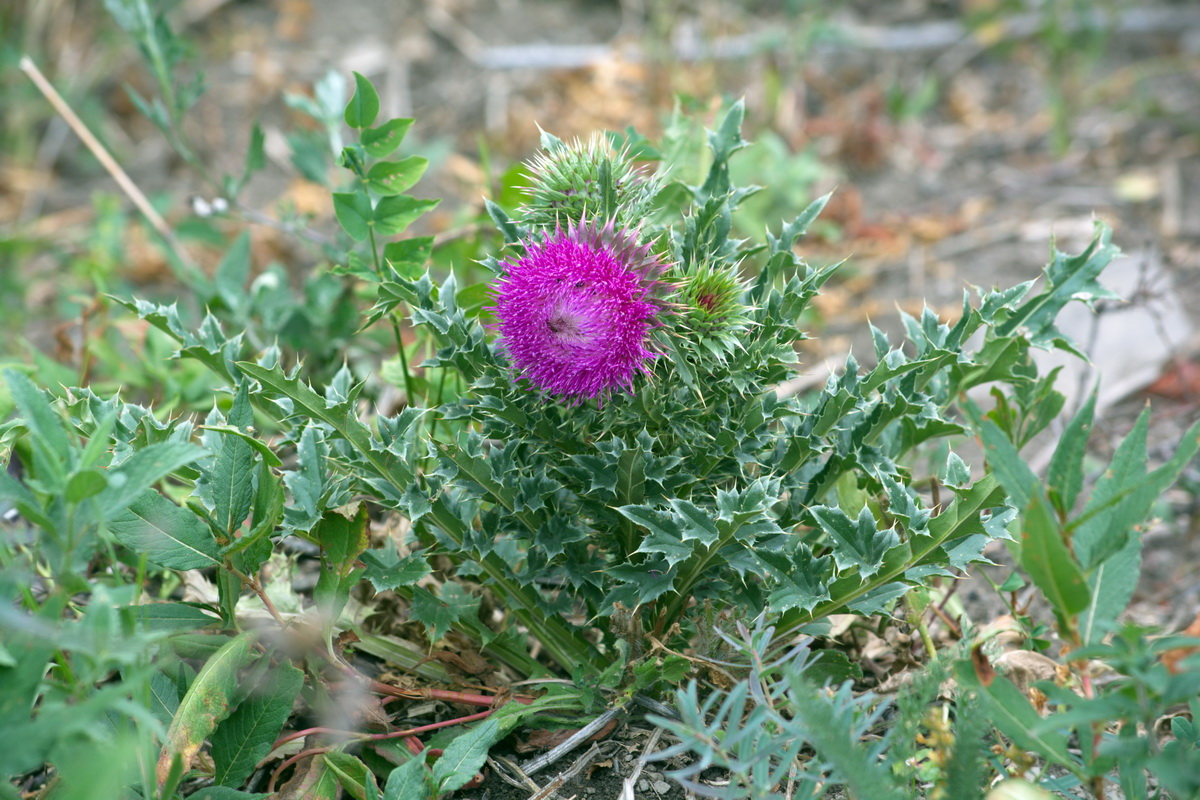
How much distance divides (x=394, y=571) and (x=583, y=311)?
0.74 metres

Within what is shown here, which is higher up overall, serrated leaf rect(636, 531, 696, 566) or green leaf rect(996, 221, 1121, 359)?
green leaf rect(996, 221, 1121, 359)

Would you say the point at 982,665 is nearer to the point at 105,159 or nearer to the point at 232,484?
the point at 232,484

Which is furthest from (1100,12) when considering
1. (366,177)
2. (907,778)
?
(907,778)

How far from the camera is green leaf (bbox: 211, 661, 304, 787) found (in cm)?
195

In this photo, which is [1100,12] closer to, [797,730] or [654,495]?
[654,495]

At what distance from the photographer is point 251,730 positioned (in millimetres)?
1977

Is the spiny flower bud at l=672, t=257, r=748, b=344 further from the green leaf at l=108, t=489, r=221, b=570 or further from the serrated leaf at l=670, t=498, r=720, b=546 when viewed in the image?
the green leaf at l=108, t=489, r=221, b=570

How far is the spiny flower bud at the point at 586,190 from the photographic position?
1978 millimetres

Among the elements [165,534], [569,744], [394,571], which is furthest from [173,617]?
[569,744]

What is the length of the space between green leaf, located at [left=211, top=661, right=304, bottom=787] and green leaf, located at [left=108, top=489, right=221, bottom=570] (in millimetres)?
287

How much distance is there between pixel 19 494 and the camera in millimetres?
1585

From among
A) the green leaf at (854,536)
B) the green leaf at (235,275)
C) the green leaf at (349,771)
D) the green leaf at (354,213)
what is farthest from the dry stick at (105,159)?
the green leaf at (854,536)

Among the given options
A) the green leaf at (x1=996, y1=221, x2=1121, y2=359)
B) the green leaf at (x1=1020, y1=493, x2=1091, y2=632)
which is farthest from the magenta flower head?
the green leaf at (x1=996, y1=221, x2=1121, y2=359)

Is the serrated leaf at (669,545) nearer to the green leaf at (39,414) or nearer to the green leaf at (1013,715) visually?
the green leaf at (1013,715)
